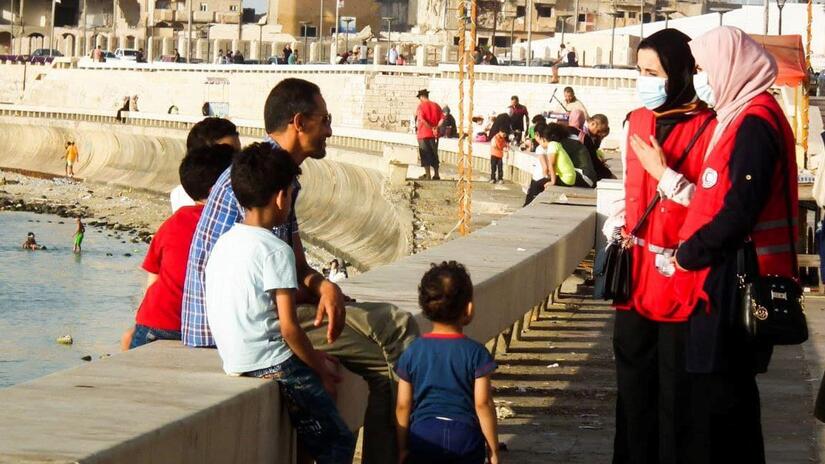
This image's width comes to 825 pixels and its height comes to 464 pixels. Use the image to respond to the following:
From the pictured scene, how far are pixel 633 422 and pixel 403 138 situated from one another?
39.8 m

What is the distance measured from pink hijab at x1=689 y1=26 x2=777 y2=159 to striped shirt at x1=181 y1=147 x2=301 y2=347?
1.40 metres

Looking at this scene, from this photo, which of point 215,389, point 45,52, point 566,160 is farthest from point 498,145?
point 45,52

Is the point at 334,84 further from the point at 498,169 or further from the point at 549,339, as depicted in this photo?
the point at 549,339

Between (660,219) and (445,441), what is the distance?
1.24 meters

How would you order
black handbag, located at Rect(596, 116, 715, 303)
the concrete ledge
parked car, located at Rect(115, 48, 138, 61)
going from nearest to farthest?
the concrete ledge < black handbag, located at Rect(596, 116, 715, 303) < parked car, located at Rect(115, 48, 138, 61)

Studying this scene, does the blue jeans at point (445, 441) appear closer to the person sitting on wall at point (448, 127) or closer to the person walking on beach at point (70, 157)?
the person sitting on wall at point (448, 127)

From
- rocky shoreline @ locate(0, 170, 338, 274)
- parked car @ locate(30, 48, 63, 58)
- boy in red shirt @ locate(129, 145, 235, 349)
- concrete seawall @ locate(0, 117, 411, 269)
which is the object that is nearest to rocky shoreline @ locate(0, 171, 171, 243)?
rocky shoreline @ locate(0, 170, 338, 274)

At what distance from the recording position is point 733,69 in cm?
537

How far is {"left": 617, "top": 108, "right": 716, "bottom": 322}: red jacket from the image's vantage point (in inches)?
221

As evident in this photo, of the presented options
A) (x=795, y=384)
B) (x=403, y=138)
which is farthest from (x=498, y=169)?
(x=795, y=384)

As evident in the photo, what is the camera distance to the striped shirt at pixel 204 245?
530cm

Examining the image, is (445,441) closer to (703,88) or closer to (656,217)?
(656,217)

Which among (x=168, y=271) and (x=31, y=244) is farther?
(x=31, y=244)

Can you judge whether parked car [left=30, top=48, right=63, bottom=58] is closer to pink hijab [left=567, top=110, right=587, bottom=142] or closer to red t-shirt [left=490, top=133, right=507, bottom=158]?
red t-shirt [left=490, top=133, right=507, bottom=158]
